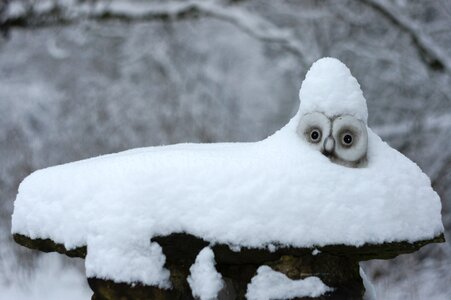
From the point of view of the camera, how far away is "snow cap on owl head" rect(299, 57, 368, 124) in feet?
7.32

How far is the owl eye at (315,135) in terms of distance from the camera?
222cm

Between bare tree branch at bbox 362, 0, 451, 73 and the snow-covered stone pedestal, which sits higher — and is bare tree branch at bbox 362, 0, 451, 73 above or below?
above

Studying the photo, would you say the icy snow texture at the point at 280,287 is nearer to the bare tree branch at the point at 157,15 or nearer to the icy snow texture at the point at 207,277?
the icy snow texture at the point at 207,277

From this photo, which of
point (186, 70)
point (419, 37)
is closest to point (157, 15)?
point (186, 70)

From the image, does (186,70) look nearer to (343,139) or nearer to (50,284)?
(50,284)

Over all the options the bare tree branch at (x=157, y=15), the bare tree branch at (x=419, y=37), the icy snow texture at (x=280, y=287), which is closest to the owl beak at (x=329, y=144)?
the icy snow texture at (x=280, y=287)

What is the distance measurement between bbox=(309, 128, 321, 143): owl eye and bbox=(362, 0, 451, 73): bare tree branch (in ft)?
12.3

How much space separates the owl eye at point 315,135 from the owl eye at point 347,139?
0.30 ft

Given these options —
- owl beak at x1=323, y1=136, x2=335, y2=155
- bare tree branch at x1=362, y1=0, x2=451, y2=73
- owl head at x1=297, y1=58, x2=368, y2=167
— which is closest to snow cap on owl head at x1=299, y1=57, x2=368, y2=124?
owl head at x1=297, y1=58, x2=368, y2=167

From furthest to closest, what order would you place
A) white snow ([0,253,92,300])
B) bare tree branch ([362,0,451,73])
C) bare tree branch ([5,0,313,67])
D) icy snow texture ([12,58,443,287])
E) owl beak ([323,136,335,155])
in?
bare tree branch ([5,0,313,67]) → bare tree branch ([362,0,451,73]) → white snow ([0,253,92,300]) → owl beak ([323,136,335,155]) → icy snow texture ([12,58,443,287])

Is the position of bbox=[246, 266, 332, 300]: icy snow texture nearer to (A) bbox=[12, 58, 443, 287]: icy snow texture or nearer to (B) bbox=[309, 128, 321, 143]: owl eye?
(A) bbox=[12, 58, 443, 287]: icy snow texture

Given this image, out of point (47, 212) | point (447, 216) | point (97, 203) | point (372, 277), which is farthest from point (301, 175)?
point (447, 216)

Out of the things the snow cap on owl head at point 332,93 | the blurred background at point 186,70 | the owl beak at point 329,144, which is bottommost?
the blurred background at point 186,70

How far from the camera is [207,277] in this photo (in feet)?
6.98
